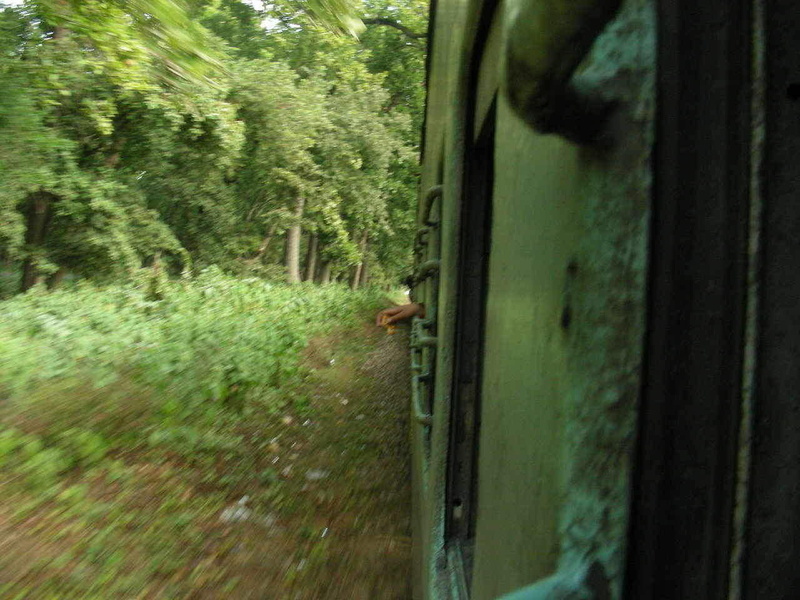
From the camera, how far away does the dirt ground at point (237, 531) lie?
379 centimetres

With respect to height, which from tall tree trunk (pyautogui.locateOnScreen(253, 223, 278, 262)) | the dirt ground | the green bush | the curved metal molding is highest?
tall tree trunk (pyautogui.locateOnScreen(253, 223, 278, 262))

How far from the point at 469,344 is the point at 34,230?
60.7ft

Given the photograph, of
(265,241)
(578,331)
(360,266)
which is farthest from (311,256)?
(578,331)

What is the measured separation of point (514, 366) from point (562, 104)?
430 millimetres

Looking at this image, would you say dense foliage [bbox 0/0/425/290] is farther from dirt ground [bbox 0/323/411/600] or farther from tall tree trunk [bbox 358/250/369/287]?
dirt ground [bbox 0/323/411/600]

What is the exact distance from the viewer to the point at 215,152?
18.6 metres

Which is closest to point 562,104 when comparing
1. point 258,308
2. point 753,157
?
point 753,157

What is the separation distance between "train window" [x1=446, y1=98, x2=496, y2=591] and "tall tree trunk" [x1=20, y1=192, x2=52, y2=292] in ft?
58.4

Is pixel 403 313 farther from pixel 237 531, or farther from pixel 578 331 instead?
pixel 578 331

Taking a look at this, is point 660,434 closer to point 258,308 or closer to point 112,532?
point 112,532

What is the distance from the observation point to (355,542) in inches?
175

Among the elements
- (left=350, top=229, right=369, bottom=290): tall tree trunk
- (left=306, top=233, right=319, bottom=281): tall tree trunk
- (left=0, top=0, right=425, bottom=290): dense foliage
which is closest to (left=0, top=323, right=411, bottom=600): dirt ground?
(left=0, top=0, right=425, bottom=290): dense foliage

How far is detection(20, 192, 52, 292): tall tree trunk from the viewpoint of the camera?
16.9m

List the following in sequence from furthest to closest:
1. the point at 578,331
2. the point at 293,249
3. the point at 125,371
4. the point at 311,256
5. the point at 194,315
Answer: the point at 311,256
the point at 293,249
the point at 194,315
the point at 125,371
the point at 578,331
